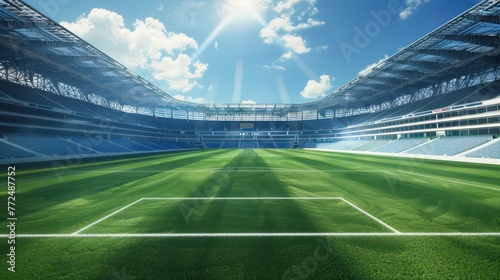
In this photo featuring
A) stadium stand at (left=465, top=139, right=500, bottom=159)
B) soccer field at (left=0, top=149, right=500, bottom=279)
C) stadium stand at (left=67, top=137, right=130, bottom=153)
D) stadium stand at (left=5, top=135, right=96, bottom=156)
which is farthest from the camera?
stadium stand at (left=67, top=137, right=130, bottom=153)

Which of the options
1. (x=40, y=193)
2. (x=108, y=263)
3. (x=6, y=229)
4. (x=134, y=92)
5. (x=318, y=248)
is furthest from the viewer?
(x=134, y=92)

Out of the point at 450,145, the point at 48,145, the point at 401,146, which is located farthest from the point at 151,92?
the point at 450,145

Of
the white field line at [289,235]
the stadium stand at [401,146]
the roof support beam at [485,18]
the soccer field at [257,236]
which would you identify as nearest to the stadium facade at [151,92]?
the roof support beam at [485,18]

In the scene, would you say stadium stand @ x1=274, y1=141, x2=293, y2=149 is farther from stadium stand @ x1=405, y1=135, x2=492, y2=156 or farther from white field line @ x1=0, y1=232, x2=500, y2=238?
white field line @ x1=0, y1=232, x2=500, y2=238

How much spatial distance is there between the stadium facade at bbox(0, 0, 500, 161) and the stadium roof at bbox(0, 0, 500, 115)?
0.12 meters

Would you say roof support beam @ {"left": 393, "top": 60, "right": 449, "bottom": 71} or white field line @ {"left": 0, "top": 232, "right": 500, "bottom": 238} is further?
roof support beam @ {"left": 393, "top": 60, "right": 449, "bottom": 71}

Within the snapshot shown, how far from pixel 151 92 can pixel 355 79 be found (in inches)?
1955

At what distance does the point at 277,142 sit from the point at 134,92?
57.5 m

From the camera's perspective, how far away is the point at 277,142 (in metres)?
88.8

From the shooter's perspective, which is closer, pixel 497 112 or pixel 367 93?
pixel 497 112

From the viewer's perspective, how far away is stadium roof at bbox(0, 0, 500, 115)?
2072cm

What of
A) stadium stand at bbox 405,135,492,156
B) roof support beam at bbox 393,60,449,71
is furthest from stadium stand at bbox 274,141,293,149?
roof support beam at bbox 393,60,449,71

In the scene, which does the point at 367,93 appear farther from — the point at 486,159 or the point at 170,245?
the point at 170,245

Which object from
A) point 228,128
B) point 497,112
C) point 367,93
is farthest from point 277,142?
point 497,112
